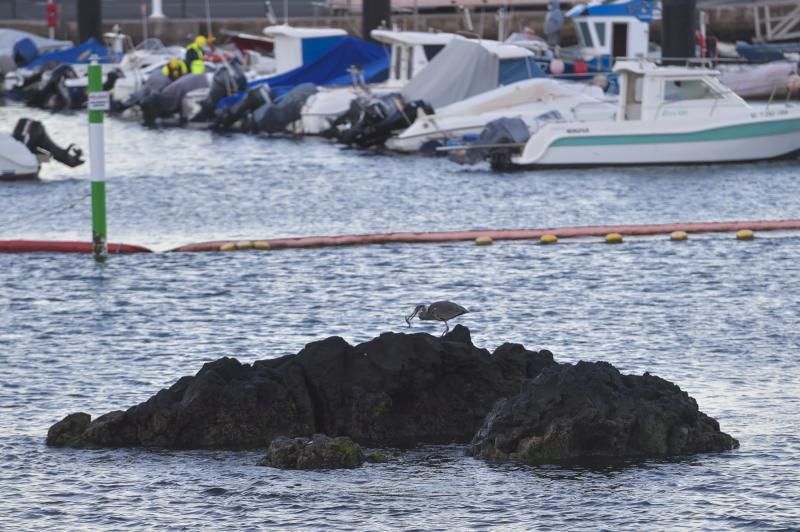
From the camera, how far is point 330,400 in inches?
599

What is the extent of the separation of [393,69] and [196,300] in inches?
1218

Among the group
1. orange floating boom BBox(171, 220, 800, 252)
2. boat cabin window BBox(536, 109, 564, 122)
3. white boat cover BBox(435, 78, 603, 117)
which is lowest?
orange floating boom BBox(171, 220, 800, 252)

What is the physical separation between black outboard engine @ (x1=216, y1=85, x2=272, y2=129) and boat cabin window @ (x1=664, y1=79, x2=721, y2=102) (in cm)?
1743

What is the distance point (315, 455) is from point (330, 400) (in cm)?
107

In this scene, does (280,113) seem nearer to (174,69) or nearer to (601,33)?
(174,69)

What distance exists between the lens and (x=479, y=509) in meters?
13.2

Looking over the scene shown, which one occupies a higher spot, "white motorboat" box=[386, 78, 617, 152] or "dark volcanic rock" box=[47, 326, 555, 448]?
"white motorboat" box=[386, 78, 617, 152]

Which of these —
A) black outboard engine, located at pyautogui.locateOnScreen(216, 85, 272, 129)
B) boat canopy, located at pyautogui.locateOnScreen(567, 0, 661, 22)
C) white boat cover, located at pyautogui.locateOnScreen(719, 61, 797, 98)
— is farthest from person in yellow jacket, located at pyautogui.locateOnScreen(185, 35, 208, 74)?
white boat cover, located at pyautogui.locateOnScreen(719, 61, 797, 98)

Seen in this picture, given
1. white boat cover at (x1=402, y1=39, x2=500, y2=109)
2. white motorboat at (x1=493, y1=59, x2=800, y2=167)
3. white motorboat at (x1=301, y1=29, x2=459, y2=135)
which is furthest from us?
white motorboat at (x1=301, y1=29, x2=459, y2=135)

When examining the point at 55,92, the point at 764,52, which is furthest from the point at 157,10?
the point at 764,52

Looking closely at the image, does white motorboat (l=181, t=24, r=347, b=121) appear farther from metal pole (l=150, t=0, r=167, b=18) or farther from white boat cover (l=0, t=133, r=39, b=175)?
white boat cover (l=0, t=133, r=39, b=175)

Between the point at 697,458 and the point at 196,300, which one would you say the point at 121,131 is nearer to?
the point at 196,300

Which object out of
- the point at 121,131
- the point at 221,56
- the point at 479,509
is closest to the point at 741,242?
the point at 479,509

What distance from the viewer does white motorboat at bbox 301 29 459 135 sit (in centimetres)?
5153
